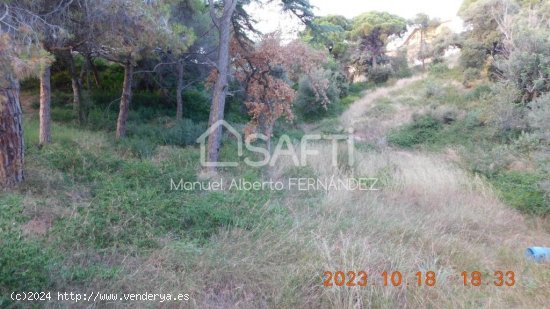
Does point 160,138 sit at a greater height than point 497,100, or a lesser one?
lesser

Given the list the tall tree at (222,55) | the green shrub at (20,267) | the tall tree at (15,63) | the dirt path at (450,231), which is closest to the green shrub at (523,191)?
the dirt path at (450,231)

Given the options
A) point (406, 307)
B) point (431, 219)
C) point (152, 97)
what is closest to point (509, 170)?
point (431, 219)

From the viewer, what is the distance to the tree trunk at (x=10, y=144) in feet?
19.5

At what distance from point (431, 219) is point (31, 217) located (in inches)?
227

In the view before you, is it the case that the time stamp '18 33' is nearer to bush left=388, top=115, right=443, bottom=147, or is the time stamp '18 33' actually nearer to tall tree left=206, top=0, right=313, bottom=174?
tall tree left=206, top=0, right=313, bottom=174

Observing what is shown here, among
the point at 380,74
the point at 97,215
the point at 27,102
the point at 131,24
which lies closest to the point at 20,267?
the point at 97,215

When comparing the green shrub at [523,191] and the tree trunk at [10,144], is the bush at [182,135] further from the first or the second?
the green shrub at [523,191]

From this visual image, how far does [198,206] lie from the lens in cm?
531

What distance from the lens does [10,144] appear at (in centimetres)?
607

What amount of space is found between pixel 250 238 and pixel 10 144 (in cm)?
447

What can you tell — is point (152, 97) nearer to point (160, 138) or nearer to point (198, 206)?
point (160, 138)

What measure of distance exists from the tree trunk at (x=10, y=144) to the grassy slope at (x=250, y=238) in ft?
1.05

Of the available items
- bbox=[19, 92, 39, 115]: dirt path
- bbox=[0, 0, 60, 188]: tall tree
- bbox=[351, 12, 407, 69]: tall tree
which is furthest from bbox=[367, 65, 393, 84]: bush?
bbox=[0, 0, 60, 188]: tall tree

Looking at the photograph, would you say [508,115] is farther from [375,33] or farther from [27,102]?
[27,102]
